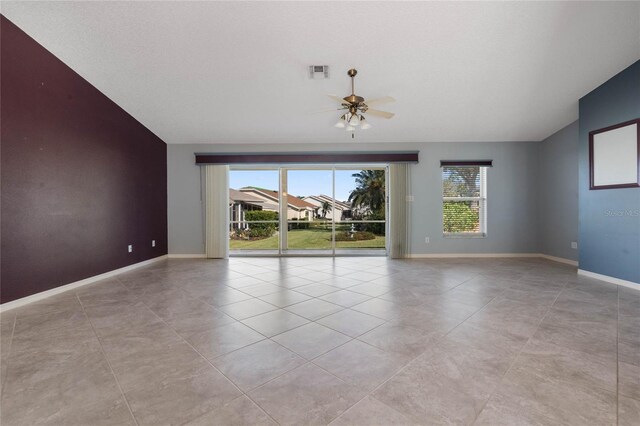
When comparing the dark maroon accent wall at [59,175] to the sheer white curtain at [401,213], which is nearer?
the dark maroon accent wall at [59,175]

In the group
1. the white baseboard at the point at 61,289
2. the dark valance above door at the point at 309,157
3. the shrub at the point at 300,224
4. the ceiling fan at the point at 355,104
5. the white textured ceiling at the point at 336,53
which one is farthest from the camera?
the shrub at the point at 300,224

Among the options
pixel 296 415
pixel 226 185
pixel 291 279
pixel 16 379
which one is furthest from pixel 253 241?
pixel 296 415

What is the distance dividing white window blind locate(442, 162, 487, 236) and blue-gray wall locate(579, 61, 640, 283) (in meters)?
1.88

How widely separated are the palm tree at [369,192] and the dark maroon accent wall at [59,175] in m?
5.34

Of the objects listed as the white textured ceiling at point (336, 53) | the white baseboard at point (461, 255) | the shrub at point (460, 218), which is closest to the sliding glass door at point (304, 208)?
the white baseboard at point (461, 255)

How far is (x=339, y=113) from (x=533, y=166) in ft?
15.0

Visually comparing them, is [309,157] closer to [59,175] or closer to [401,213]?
[401,213]

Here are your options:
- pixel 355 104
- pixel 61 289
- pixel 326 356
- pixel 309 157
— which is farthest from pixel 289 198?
pixel 326 356

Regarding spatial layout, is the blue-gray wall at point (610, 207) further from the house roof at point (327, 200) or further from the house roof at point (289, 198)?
the house roof at point (289, 198)

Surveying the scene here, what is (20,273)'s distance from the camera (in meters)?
3.16

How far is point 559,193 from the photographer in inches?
219

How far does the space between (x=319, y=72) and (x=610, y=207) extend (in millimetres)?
4685

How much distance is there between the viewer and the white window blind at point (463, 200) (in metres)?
6.24

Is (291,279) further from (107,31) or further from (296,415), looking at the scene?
(107,31)
